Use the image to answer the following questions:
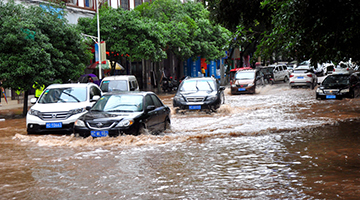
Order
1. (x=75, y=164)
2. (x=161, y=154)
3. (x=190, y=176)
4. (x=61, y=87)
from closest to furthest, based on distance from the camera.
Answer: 1. (x=190, y=176)
2. (x=75, y=164)
3. (x=161, y=154)
4. (x=61, y=87)

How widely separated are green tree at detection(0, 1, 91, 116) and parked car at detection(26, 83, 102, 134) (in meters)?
4.75

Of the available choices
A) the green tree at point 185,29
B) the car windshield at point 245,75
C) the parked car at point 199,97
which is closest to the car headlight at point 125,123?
the parked car at point 199,97

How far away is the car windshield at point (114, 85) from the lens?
20906 mm

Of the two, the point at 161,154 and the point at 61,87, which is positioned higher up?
the point at 61,87

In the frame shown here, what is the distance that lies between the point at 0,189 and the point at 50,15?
1475 cm

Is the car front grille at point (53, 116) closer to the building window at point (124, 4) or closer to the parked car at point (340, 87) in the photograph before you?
the parked car at point (340, 87)

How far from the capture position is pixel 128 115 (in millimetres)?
10938

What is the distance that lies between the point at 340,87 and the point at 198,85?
7745mm

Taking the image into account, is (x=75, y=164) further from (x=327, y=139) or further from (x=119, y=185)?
(x=327, y=139)

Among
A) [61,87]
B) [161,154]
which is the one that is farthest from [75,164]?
[61,87]

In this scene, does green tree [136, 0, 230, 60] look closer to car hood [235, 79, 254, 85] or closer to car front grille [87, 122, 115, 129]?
car hood [235, 79, 254, 85]

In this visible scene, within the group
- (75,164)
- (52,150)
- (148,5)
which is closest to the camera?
(75,164)

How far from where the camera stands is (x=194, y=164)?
27.5 feet

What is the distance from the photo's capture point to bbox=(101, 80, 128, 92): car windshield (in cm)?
2091
